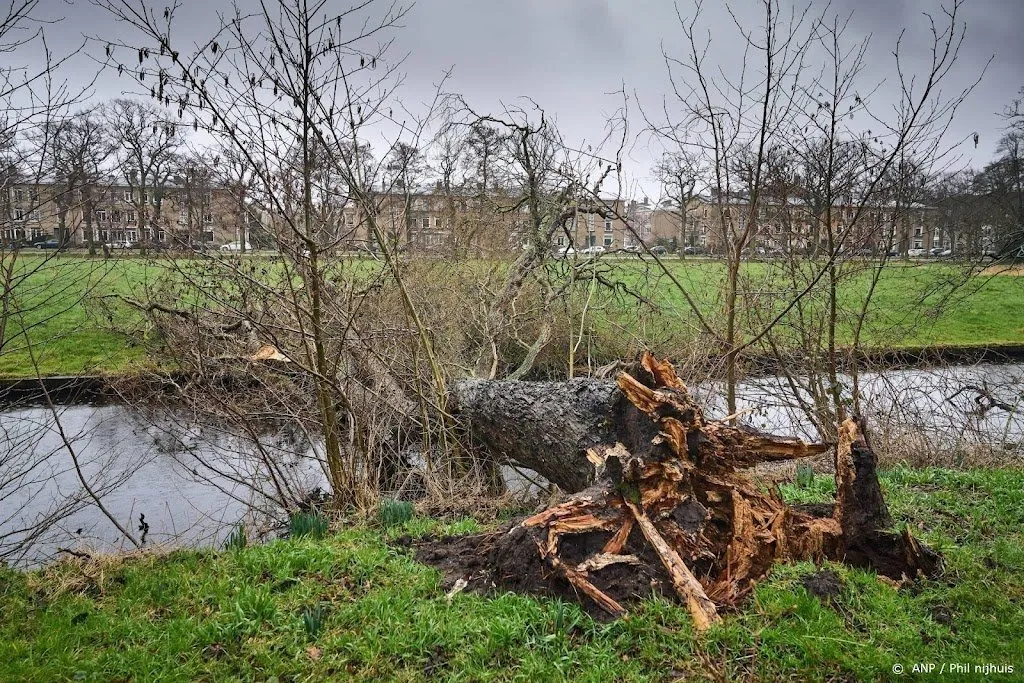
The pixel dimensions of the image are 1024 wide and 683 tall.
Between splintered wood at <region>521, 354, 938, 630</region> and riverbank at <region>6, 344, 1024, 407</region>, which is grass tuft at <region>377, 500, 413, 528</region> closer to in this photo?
splintered wood at <region>521, 354, 938, 630</region>

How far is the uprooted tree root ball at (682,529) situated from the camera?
12.8ft

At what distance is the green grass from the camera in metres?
3.24

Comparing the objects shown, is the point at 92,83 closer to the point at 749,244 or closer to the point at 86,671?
the point at 86,671

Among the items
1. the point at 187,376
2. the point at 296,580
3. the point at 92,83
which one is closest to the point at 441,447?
the point at 296,580

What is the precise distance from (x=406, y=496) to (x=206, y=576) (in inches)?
139

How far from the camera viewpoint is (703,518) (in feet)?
14.2

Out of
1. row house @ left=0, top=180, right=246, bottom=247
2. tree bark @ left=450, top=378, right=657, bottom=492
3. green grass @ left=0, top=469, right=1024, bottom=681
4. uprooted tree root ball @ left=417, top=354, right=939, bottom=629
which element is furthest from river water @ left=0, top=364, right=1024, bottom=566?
uprooted tree root ball @ left=417, top=354, right=939, bottom=629

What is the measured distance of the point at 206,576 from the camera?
14.7ft

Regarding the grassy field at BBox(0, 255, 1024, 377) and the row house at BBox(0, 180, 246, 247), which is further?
the grassy field at BBox(0, 255, 1024, 377)

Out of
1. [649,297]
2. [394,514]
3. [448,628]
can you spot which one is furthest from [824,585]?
[649,297]

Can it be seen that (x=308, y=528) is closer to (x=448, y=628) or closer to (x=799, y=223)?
(x=448, y=628)

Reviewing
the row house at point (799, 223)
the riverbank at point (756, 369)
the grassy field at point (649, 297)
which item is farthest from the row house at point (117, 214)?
the row house at point (799, 223)

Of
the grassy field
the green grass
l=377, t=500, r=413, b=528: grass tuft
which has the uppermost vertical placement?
the grassy field

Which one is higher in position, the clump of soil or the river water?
the clump of soil
